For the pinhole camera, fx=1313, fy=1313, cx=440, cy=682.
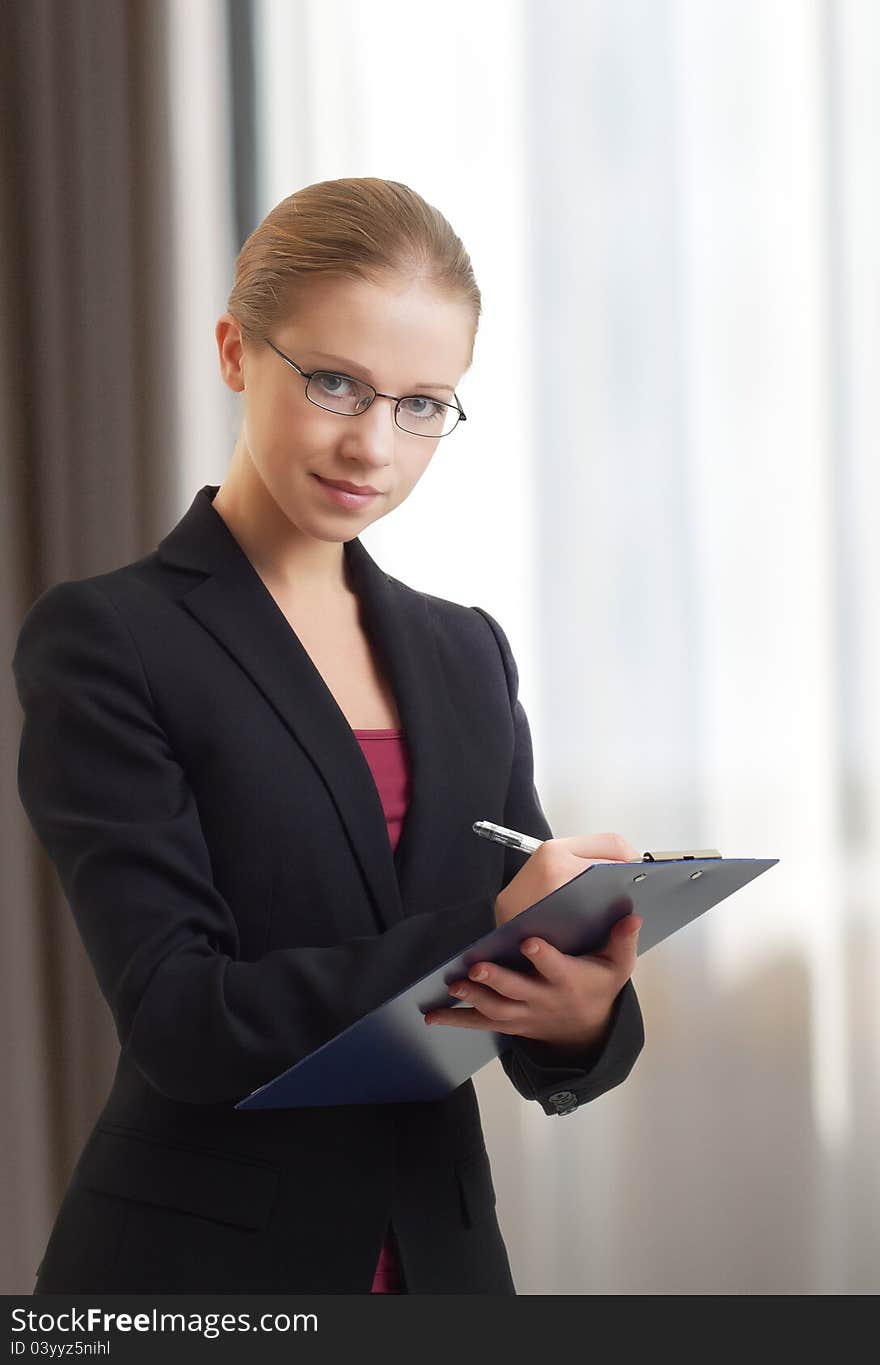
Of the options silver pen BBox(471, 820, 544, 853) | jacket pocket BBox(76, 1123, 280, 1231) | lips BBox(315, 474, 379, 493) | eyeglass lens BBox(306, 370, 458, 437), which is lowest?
jacket pocket BBox(76, 1123, 280, 1231)

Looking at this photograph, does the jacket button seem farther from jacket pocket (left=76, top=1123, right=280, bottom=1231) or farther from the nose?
the nose

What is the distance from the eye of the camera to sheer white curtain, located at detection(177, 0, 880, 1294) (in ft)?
6.68

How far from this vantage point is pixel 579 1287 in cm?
207

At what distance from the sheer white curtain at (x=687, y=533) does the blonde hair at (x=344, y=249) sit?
1.11 metres

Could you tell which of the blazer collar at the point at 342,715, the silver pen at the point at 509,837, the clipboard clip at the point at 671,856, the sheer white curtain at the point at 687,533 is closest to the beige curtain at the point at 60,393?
the sheer white curtain at the point at 687,533

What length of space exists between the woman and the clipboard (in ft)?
0.08

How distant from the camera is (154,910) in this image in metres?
0.89

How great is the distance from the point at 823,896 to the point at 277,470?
52.6 inches

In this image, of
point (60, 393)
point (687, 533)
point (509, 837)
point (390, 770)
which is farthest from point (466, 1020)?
point (60, 393)

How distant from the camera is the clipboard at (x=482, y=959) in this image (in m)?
0.77

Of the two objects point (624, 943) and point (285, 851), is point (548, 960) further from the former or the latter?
point (285, 851)

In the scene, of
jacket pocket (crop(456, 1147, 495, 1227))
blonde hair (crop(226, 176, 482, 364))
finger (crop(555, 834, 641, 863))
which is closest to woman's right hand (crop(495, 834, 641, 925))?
finger (crop(555, 834, 641, 863))

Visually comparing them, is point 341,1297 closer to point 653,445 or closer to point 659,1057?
point 659,1057

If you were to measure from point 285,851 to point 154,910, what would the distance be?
0.11 meters
